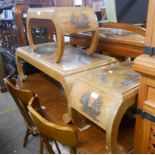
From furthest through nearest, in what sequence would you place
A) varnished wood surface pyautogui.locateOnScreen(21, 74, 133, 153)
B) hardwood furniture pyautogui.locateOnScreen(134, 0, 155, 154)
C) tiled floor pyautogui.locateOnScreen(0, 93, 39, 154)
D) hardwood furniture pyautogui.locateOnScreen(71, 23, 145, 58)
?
tiled floor pyautogui.locateOnScreen(0, 93, 39, 154) < hardwood furniture pyautogui.locateOnScreen(71, 23, 145, 58) < varnished wood surface pyautogui.locateOnScreen(21, 74, 133, 153) < hardwood furniture pyautogui.locateOnScreen(134, 0, 155, 154)

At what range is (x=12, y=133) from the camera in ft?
6.07

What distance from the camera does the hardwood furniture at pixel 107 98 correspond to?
585 mm

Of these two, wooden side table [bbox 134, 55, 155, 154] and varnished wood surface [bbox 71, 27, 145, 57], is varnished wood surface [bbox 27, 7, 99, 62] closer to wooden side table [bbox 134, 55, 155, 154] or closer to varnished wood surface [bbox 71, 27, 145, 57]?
varnished wood surface [bbox 71, 27, 145, 57]

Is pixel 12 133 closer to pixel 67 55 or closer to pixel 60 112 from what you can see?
pixel 60 112

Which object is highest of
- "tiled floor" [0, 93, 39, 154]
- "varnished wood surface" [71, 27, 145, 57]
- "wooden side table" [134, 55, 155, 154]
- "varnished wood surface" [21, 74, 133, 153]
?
"varnished wood surface" [71, 27, 145, 57]

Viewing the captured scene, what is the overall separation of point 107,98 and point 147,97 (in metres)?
0.14

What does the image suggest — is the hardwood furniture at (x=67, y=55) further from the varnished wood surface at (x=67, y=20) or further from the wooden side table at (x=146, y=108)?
the wooden side table at (x=146, y=108)

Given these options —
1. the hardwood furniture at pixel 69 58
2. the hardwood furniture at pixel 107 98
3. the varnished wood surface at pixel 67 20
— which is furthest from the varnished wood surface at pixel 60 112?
the varnished wood surface at pixel 67 20

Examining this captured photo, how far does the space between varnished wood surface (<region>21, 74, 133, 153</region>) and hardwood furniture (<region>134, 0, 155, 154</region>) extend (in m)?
0.13

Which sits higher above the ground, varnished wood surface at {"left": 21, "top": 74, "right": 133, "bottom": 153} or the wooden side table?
the wooden side table

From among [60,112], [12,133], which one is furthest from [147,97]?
[12,133]

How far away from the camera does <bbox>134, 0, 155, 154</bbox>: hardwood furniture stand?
21.0 inches

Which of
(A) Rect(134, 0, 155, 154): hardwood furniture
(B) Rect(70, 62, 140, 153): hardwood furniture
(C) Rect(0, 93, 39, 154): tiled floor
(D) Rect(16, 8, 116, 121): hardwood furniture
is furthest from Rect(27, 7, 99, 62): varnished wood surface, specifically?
(C) Rect(0, 93, 39, 154): tiled floor

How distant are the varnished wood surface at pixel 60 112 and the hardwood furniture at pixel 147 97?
0.43 feet
